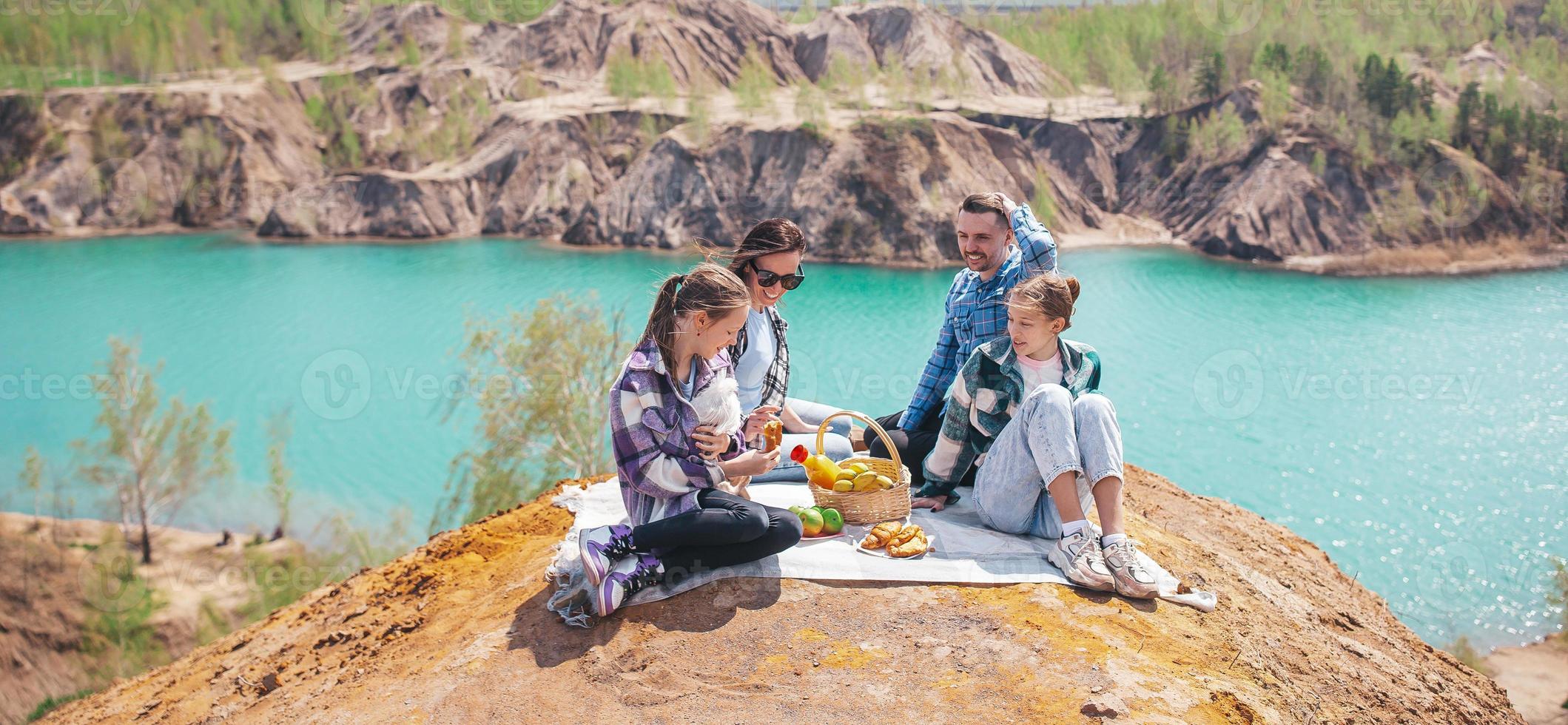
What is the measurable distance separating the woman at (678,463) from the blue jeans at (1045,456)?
111cm

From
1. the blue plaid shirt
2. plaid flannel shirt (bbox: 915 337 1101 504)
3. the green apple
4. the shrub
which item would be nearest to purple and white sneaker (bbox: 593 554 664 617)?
the green apple

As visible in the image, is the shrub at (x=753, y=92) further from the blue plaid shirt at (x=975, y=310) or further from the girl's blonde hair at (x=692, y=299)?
the girl's blonde hair at (x=692, y=299)

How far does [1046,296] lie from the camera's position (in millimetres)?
4719

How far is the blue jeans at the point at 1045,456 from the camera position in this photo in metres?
4.60

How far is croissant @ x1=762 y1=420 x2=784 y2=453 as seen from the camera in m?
4.77

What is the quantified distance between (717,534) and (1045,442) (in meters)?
1.59

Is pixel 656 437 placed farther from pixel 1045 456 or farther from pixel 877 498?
pixel 1045 456

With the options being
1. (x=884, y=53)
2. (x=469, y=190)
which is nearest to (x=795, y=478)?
(x=469, y=190)

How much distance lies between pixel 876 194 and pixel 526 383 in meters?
23.0

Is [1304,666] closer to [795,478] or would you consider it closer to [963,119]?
[795,478]

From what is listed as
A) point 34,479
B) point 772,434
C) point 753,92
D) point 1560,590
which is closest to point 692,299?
→ point 772,434

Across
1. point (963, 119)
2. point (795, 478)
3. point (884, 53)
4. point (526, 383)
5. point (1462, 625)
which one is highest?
point (884, 53)

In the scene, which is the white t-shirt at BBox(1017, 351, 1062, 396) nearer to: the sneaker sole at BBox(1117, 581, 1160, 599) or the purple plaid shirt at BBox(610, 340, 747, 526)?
the sneaker sole at BBox(1117, 581, 1160, 599)

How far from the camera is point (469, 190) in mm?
43688
